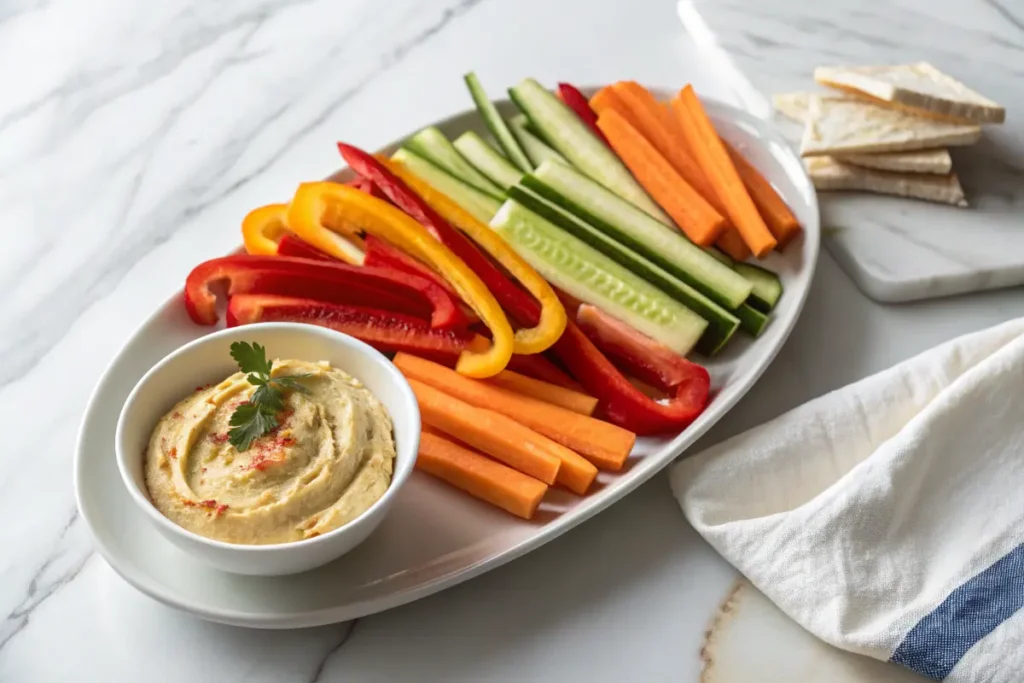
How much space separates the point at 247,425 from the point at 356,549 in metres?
0.28

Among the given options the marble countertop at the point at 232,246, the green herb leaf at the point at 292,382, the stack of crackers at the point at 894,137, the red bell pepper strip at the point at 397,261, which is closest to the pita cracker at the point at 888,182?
the stack of crackers at the point at 894,137

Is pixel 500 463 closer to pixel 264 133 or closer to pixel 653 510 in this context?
pixel 653 510

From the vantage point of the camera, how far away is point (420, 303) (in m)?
2.10

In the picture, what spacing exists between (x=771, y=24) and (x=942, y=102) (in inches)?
27.6

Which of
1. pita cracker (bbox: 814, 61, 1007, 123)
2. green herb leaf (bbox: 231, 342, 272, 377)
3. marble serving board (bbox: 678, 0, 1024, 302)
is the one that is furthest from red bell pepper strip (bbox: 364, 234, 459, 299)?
pita cracker (bbox: 814, 61, 1007, 123)

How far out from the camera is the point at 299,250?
2189 mm

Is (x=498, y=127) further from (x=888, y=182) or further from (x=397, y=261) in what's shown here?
(x=888, y=182)

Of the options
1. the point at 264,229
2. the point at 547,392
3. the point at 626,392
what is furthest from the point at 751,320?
the point at 264,229

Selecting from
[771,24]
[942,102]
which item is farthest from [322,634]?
[771,24]

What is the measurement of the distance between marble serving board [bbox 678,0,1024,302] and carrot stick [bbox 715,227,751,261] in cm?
25

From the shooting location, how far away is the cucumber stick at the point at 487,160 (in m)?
2.45

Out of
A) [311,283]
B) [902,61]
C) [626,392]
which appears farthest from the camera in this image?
[902,61]

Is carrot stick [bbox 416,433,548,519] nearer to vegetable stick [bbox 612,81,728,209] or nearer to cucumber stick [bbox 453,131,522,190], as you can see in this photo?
cucumber stick [bbox 453,131,522,190]

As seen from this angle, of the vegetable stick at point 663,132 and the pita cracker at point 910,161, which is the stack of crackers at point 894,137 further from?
the vegetable stick at point 663,132
